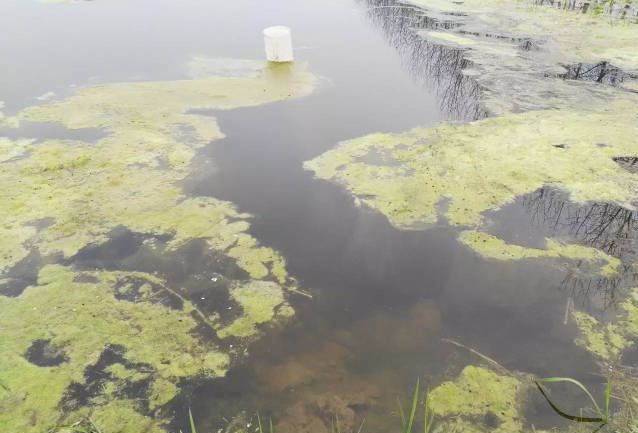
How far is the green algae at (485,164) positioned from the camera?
3.59 meters

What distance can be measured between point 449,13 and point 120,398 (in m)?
8.44

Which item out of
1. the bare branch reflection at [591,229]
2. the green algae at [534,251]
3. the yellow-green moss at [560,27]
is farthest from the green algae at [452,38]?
the green algae at [534,251]

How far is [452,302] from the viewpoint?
8.98 ft

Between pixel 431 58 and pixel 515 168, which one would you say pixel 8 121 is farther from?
pixel 431 58

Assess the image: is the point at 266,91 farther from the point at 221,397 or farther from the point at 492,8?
the point at 492,8

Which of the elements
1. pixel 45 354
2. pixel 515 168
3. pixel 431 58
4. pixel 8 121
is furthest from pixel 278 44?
pixel 45 354

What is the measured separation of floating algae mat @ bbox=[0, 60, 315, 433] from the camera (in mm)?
2246

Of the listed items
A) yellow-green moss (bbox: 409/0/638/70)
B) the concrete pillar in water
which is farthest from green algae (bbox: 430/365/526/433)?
yellow-green moss (bbox: 409/0/638/70)

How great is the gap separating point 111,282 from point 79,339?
0.45 m

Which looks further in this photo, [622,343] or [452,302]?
[452,302]

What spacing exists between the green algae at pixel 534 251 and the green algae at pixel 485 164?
0.24m

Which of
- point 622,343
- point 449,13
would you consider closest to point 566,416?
point 622,343

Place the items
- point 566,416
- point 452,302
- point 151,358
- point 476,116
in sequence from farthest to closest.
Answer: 1. point 476,116
2. point 452,302
3. point 151,358
4. point 566,416

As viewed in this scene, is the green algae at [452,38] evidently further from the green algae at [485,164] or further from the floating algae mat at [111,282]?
the floating algae mat at [111,282]
